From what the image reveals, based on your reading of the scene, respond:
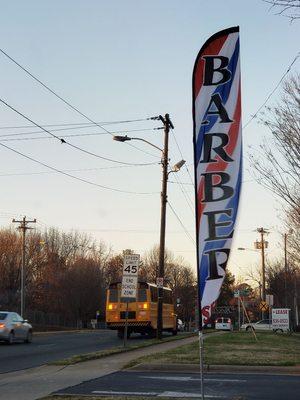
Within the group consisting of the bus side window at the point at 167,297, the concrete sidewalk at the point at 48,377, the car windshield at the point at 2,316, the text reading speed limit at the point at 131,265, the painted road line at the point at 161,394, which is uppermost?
the text reading speed limit at the point at 131,265

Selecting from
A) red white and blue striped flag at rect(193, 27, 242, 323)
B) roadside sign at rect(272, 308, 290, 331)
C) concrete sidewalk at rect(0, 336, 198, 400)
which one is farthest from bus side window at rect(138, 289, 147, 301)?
red white and blue striped flag at rect(193, 27, 242, 323)

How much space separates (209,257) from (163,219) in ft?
68.5

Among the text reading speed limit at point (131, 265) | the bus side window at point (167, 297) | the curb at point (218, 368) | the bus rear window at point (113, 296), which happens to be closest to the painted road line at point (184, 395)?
the curb at point (218, 368)

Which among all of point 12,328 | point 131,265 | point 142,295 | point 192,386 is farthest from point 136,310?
point 192,386

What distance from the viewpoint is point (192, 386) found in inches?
426

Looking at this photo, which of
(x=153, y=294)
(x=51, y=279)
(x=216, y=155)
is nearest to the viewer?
(x=216, y=155)

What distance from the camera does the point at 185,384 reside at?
11125 mm

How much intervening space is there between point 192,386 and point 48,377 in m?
3.19

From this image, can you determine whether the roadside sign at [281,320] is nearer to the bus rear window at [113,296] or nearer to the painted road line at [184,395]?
the bus rear window at [113,296]

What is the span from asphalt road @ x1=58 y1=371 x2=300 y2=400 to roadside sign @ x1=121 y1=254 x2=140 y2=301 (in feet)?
20.8

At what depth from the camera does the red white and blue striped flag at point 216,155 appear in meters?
6.05

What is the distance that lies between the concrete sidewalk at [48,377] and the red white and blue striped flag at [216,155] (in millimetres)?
4744

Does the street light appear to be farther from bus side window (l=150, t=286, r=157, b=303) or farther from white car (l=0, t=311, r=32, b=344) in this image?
white car (l=0, t=311, r=32, b=344)

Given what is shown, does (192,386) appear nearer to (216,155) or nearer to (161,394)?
(161,394)
